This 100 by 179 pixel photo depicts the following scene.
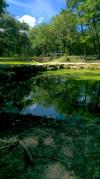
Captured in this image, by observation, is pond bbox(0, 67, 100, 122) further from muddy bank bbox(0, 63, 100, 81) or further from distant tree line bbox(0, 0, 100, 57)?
distant tree line bbox(0, 0, 100, 57)

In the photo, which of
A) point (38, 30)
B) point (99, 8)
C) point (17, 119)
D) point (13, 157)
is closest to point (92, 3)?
point (99, 8)

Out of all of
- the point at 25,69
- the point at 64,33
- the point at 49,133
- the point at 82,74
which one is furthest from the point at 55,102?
the point at 64,33

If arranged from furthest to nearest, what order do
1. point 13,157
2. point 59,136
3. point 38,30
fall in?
1. point 38,30
2. point 59,136
3. point 13,157

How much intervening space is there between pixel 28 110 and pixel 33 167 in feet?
18.5

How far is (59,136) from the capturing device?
771 centimetres

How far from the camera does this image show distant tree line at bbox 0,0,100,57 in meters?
43.5

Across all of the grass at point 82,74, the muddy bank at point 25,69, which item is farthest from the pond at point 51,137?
the grass at point 82,74

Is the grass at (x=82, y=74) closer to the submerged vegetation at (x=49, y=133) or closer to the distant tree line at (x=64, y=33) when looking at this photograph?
the submerged vegetation at (x=49, y=133)

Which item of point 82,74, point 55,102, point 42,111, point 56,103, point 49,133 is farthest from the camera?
point 82,74

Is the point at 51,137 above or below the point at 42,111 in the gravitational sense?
above

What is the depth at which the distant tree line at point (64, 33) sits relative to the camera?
43484 mm

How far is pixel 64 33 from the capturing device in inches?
2263

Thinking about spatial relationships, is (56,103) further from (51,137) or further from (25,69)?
(25,69)

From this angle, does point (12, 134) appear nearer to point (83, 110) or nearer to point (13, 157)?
point (13, 157)
